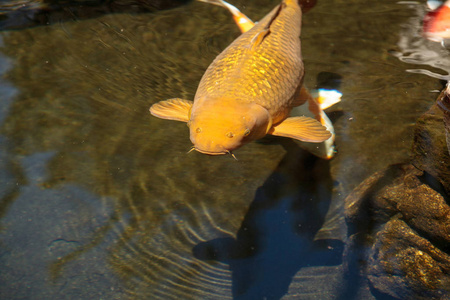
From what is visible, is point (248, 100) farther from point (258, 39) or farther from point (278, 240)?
point (278, 240)

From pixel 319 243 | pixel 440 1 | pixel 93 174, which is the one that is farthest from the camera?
pixel 440 1

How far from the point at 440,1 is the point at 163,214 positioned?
17.6 ft

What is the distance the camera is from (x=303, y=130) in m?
3.19

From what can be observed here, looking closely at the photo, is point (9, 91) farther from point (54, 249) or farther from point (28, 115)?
point (54, 249)

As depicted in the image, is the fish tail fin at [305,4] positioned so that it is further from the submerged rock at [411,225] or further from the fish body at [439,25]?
the submerged rock at [411,225]

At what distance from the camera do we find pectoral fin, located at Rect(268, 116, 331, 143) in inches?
122

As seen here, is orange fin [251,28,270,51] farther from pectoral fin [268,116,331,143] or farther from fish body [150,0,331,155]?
pectoral fin [268,116,331,143]

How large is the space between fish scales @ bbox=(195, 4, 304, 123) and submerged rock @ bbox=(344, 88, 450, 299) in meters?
1.04

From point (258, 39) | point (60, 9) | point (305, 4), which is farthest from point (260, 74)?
point (60, 9)

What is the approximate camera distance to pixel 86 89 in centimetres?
458

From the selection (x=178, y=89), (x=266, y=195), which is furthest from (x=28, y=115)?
(x=266, y=195)

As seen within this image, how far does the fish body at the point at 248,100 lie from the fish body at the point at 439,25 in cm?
282

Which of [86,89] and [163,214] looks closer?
[163,214]

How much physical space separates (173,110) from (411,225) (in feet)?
6.70
